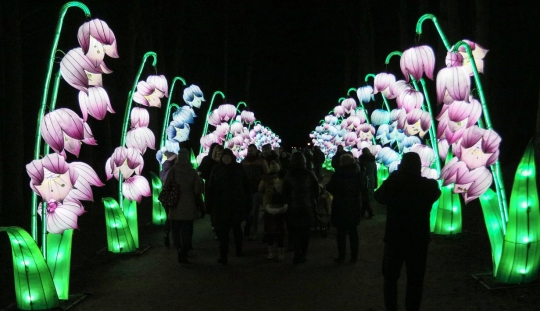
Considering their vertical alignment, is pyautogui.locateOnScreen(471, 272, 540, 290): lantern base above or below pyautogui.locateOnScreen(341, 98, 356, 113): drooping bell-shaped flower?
below

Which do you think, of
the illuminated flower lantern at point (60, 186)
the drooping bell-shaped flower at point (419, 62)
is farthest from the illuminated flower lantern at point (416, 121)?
the illuminated flower lantern at point (60, 186)

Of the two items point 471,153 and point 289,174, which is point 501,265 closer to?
point 471,153

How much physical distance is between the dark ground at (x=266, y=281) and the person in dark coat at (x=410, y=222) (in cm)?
110

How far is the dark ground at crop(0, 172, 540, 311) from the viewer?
7.02m

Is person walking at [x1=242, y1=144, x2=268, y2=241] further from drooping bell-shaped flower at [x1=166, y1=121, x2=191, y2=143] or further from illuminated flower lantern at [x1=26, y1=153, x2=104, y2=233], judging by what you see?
illuminated flower lantern at [x1=26, y1=153, x2=104, y2=233]

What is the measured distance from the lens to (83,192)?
7.23 metres

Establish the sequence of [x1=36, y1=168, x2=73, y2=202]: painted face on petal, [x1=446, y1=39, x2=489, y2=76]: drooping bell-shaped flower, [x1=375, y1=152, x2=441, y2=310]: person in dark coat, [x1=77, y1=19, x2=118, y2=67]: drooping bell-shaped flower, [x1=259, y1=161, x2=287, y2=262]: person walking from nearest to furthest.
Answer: [x1=375, y1=152, x2=441, y2=310]: person in dark coat < [x1=36, y1=168, x2=73, y2=202]: painted face on petal < [x1=77, y1=19, x2=118, y2=67]: drooping bell-shaped flower < [x1=446, y1=39, x2=489, y2=76]: drooping bell-shaped flower < [x1=259, y1=161, x2=287, y2=262]: person walking

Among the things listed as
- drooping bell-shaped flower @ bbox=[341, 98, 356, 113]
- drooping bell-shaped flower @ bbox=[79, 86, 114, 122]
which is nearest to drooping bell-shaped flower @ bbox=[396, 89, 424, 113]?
drooping bell-shaped flower @ bbox=[79, 86, 114, 122]

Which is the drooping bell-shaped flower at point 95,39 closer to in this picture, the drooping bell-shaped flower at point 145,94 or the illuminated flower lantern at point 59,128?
the illuminated flower lantern at point 59,128

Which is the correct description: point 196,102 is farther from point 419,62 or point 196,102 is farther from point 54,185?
point 54,185

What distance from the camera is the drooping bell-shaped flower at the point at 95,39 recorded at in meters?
7.16

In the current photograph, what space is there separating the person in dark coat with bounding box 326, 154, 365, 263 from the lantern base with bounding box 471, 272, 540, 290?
2.00m

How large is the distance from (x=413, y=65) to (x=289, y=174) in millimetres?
2562

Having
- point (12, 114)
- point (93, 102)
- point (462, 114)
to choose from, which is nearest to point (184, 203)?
point (93, 102)
